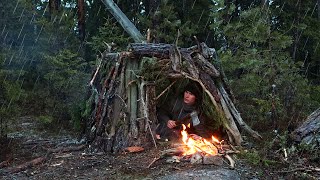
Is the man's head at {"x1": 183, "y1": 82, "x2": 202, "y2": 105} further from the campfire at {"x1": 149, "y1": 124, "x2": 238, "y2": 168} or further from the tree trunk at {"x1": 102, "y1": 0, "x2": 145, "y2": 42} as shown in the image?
the tree trunk at {"x1": 102, "y1": 0, "x2": 145, "y2": 42}

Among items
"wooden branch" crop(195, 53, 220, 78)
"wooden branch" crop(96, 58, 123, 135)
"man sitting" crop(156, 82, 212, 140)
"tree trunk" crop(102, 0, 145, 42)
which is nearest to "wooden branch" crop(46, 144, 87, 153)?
"wooden branch" crop(96, 58, 123, 135)

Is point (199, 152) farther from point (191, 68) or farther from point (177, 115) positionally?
point (177, 115)

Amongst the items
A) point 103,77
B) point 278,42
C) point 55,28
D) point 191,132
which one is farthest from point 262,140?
point 55,28

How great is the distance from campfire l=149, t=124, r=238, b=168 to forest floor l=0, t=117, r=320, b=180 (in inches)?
4.3

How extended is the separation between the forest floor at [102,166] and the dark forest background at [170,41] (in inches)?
40.9

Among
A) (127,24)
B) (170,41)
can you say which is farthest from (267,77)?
(170,41)

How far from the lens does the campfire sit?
226 inches

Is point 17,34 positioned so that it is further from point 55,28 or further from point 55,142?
point 55,142

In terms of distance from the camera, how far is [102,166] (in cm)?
604

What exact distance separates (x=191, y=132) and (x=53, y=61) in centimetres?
511

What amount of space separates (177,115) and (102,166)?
2602 mm

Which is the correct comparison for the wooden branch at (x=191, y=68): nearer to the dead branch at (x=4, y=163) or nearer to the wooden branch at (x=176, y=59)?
the wooden branch at (x=176, y=59)

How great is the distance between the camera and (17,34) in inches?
627

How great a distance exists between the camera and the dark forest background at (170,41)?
26.0 feet
